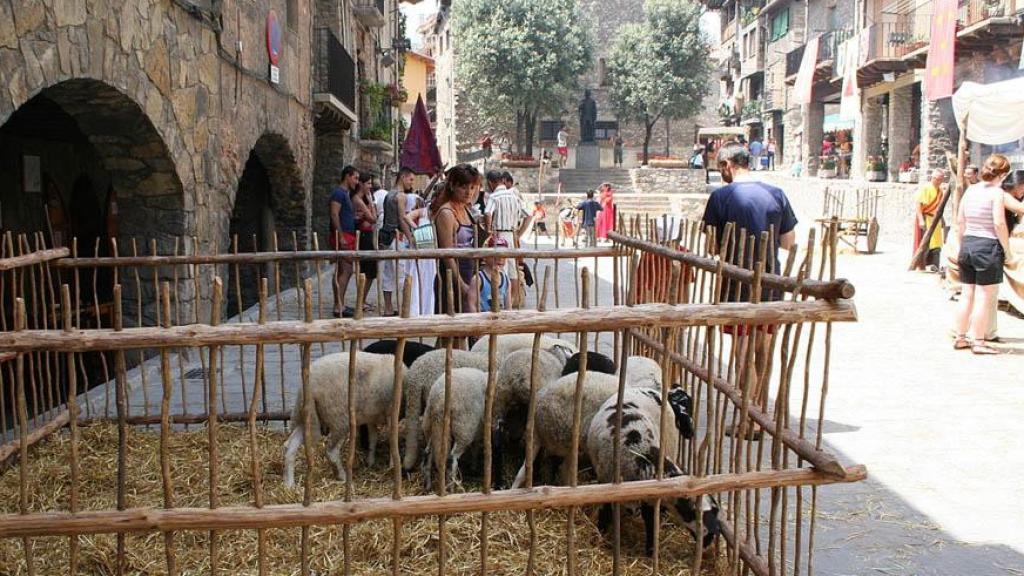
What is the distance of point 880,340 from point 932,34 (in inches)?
557

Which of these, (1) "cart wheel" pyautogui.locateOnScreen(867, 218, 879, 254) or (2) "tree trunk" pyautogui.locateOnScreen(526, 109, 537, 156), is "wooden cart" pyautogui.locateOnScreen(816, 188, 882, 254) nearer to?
(1) "cart wheel" pyautogui.locateOnScreen(867, 218, 879, 254)

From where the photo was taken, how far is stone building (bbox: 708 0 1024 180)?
67.6 ft

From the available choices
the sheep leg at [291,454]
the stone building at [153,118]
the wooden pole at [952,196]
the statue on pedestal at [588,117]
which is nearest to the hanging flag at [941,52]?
the wooden pole at [952,196]

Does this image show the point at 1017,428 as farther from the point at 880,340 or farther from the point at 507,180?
the point at 507,180

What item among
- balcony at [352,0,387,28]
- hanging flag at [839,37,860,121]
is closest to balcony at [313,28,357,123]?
balcony at [352,0,387,28]

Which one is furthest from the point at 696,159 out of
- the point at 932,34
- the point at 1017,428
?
the point at 1017,428

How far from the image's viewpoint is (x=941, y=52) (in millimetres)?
19391

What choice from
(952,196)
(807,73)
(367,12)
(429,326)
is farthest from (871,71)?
(429,326)

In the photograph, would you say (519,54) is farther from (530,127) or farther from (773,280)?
(773,280)

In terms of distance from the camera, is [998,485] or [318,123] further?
[318,123]

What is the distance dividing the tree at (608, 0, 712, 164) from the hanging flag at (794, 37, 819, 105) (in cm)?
833

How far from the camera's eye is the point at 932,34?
Answer: 20.4m

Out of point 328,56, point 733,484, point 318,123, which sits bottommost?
point 733,484

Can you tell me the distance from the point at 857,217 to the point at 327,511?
18.4 meters
